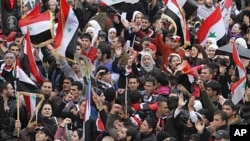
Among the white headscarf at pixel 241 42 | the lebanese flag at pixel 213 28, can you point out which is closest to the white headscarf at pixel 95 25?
the lebanese flag at pixel 213 28

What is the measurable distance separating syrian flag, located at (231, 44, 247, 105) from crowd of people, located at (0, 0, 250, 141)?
0.07 metres

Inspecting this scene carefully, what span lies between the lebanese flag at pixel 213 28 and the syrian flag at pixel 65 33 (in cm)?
286

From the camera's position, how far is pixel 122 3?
21.3 meters

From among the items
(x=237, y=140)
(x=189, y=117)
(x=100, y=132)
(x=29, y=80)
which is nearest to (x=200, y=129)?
(x=189, y=117)

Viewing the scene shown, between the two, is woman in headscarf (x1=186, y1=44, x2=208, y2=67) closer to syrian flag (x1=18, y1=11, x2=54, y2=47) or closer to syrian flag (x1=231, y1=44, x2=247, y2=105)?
syrian flag (x1=231, y1=44, x2=247, y2=105)

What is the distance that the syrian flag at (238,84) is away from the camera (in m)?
17.3

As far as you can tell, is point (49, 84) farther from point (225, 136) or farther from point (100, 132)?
point (225, 136)

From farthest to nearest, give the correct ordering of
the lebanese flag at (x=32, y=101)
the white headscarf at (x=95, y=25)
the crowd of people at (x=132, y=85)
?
1. the white headscarf at (x=95, y=25)
2. the lebanese flag at (x=32, y=101)
3. the crowd of people at (x=132, y=85)

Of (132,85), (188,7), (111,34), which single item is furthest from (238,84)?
(188,7)

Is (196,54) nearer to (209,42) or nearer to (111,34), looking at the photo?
(209,42)

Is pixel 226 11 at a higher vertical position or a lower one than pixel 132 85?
higher

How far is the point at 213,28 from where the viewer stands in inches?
835

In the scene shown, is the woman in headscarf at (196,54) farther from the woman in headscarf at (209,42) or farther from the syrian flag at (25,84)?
the syrian flag at (25,84)

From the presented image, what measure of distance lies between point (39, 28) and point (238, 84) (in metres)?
4.14
